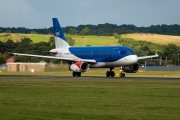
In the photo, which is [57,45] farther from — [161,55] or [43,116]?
[161,55]

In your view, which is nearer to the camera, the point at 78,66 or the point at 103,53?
the point at 78,66

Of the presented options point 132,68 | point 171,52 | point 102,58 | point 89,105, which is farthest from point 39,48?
point 89,105

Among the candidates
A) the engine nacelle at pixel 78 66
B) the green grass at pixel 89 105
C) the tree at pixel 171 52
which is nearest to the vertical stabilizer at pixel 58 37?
the engine nacelle at pixel 78 66

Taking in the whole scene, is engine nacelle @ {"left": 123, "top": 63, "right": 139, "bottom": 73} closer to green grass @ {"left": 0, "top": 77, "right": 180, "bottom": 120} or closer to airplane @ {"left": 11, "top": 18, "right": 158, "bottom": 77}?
airplane @ {"left": 11, "top": 18, "right": 158, "bottom": 77}

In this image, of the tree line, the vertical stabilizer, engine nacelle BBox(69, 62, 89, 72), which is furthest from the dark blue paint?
the tree line

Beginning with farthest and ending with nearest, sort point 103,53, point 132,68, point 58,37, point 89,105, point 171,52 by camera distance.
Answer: point 171,52 → point 58,37 → point 132,68 → point 103,53 → point 89,105

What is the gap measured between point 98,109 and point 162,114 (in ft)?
10.3

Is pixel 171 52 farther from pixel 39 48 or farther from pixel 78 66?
pixel 78 66

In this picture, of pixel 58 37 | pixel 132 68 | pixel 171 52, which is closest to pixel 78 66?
pixel 132 68

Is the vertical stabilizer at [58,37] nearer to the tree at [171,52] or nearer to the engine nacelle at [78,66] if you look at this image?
the engine nacelle at [78,66]

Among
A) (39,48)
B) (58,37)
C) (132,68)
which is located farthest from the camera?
(39,48)

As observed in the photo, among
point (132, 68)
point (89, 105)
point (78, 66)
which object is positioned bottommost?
point (89, 105)

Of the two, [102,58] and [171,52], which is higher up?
[171,52]

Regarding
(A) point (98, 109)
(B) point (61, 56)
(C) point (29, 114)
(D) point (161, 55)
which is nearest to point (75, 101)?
(A) point (98, 109)
